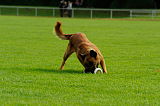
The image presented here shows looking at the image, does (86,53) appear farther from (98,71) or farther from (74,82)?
(74,82)

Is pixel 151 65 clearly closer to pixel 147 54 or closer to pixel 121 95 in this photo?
pixel 147 54

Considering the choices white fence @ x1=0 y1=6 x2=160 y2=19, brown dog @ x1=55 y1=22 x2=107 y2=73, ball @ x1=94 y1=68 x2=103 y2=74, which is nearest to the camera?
brown dog @ x1=55 y1=22 x2=107 y2=73

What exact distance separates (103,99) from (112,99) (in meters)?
0.16

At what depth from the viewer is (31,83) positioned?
1028 centimetres

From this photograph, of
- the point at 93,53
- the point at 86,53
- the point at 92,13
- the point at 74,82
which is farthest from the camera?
the point at 92,13

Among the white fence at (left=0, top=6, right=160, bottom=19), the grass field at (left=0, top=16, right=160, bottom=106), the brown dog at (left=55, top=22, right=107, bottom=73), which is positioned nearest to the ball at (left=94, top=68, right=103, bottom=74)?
the brown dog at (left=55, top=22, right=107, bottom=73)

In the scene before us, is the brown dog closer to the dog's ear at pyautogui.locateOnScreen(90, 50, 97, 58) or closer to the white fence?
the dog's ear at pyautogui.locateOnScreen(90, 50, 97, 58)

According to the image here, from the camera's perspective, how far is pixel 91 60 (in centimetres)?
1179

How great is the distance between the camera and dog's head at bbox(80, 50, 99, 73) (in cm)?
1178

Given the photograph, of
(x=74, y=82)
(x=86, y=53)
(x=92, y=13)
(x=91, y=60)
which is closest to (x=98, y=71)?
(x=91, y=60)

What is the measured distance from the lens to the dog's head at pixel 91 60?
11781 millimetres

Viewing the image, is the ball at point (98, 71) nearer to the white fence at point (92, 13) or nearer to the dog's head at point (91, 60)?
the dog's head at point (91, 60)

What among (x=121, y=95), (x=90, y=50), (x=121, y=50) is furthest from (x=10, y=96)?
(x=121, y=50)

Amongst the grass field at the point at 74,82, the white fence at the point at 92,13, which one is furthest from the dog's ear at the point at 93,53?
the white fence at the point at 92,13
